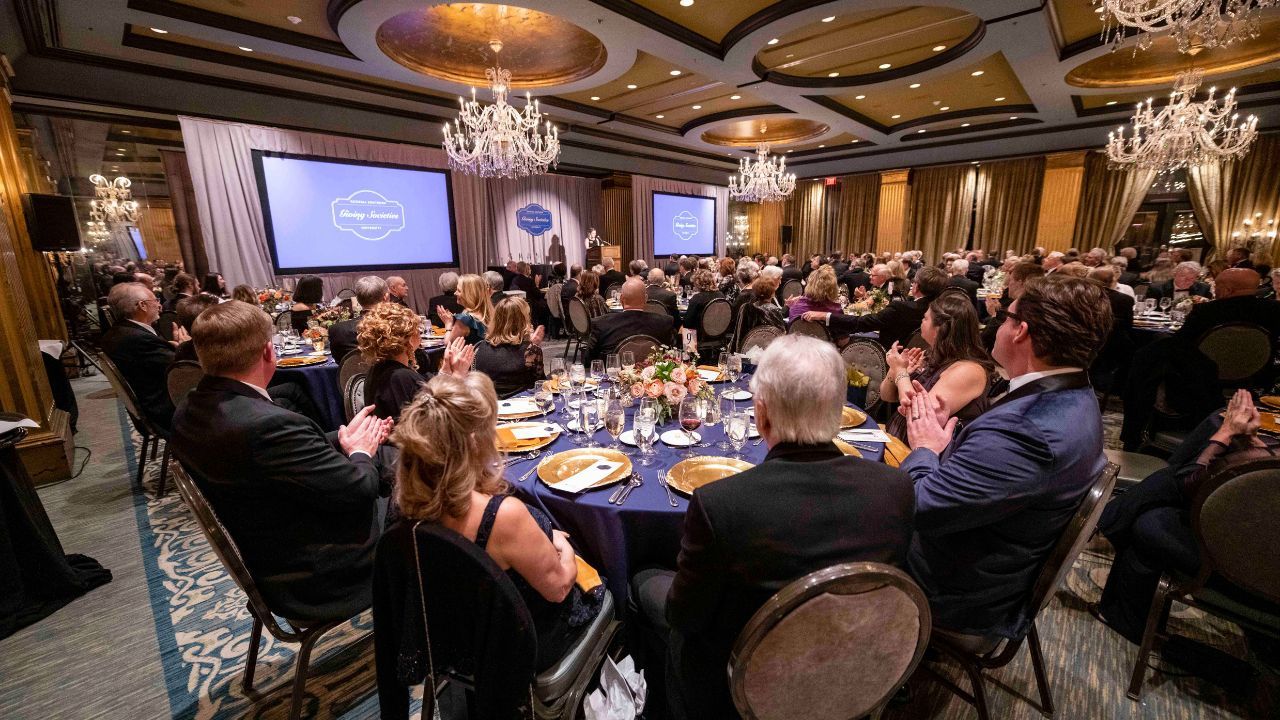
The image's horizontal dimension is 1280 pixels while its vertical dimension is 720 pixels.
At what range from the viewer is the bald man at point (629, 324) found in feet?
14.6

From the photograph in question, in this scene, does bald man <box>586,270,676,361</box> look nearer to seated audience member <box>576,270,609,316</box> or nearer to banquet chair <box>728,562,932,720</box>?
seated audience member <box>576,270,609,316</box>

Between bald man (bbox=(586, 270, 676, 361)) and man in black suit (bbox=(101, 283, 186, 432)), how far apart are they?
3242mm

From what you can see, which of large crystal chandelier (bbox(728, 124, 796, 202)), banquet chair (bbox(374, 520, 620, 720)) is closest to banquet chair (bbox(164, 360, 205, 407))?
banquet chair (bbox(374, 520, 620, 720))

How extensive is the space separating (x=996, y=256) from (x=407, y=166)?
14.1 m

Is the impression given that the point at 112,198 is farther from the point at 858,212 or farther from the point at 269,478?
the point at 858,212

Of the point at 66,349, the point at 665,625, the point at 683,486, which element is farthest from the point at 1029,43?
the point at 66,349

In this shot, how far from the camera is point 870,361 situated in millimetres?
3473

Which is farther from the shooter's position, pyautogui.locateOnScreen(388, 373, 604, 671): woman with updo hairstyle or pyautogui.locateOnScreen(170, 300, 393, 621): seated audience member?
pyautogui.locateOnScreen(170, 300, 393, 621): seated audience member

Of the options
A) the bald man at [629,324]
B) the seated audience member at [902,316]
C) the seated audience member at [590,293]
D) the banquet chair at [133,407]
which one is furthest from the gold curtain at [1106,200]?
the banquet chair at [133,407]

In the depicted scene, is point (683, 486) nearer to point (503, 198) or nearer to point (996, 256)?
point (503, 198)

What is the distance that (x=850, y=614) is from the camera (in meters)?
1.04

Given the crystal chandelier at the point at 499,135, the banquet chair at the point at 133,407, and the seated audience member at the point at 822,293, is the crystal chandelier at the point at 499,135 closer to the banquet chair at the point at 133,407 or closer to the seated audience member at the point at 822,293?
the seated audience member at the point at 822,293

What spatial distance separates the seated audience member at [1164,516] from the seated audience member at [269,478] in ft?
9.41

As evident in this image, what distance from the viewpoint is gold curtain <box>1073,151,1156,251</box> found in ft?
38.0
